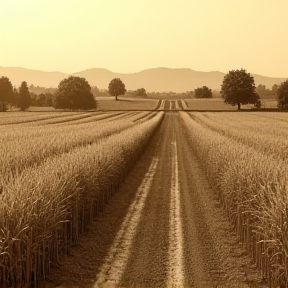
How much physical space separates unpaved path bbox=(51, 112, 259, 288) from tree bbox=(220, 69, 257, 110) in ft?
292

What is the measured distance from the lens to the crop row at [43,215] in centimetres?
711

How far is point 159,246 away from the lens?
408 inches

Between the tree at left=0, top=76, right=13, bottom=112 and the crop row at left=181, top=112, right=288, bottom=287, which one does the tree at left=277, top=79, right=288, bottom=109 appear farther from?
the crop row at left=181, top=112, right=288, bottom=287

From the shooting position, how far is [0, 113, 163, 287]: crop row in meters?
7.11

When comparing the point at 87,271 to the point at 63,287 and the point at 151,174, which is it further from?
the point at 151,174

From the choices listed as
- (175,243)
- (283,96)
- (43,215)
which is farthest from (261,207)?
(283,96)

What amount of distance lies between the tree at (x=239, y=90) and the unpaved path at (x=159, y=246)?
88861 millimetres

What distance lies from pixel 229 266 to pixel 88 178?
4.49 m

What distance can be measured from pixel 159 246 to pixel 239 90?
314ft

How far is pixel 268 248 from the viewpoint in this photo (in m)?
7.88

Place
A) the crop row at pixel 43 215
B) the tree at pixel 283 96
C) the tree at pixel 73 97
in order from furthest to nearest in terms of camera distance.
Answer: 1. the tree at pixel 73 97
2. the tree at pixel 283 96
3. the crop row at pixel 43 215

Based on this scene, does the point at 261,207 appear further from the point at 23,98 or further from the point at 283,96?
the point at 23,98

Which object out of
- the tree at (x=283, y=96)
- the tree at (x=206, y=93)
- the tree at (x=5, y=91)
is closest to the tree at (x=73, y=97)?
the tree at (x=5, y=91)

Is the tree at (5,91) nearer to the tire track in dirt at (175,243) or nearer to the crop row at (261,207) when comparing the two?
the tire track in dirt at (175,243)
